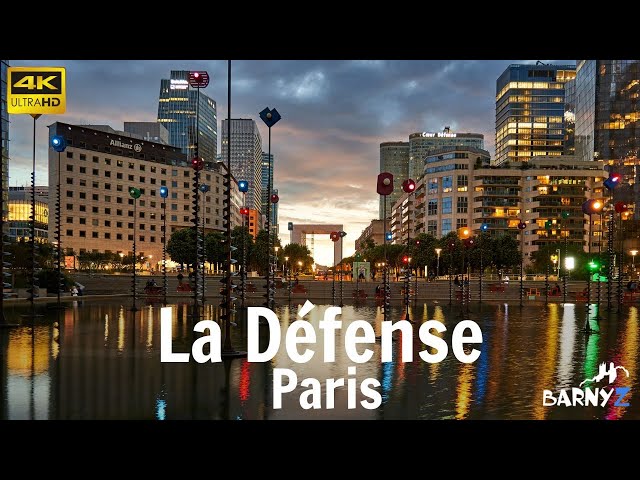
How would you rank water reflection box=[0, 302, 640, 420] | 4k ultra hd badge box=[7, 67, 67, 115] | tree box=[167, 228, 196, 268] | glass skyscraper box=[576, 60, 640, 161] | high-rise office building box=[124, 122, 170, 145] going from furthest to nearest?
high-rise office building box=[124, 122, 170, 145], glass skyscraper box=[576, 60, 640, 161], tree box=[167, 228, 196, 268], 4k ultra hd badge box=[7, 67, 67, 115], water reflection box=[0, 302, 640, 420]

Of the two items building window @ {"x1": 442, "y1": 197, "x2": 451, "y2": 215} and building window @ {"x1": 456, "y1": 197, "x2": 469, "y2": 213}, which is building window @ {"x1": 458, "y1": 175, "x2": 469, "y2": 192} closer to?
building window @ {"x1": 456, "y1": 197, "x2": 469, "y2": 213}

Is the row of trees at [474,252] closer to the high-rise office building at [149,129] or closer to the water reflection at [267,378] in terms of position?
the water reflection at [267,378]

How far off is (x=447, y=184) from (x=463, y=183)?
4.37 m

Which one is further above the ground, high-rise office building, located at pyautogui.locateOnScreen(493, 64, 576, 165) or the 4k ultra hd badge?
high-rise office building, located at pyautogui.locateOnScreen(493, 64, 576, 165)

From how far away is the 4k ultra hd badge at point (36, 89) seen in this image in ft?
48.5

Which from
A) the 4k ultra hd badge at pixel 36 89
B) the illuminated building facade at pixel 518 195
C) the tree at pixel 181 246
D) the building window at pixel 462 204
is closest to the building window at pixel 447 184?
the illuminated building facade at pixel 518 195

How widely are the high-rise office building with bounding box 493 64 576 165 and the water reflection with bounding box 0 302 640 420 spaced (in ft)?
621

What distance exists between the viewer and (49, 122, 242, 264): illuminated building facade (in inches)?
4422

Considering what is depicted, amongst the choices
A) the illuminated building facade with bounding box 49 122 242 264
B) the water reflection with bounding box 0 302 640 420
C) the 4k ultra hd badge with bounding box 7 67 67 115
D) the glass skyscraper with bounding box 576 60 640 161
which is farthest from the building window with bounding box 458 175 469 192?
the 4k ultra hd badge with bounding box 7 67 67 115

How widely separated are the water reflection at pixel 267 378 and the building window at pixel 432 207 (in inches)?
4537

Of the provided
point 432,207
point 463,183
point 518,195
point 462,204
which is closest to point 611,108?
point 518,195
